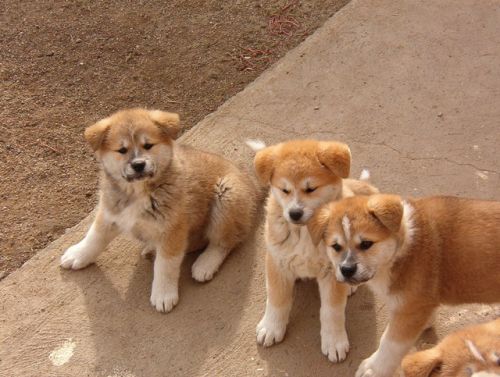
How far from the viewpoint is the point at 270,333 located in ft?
14.5

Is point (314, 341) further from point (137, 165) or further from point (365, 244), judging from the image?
point (137, 165)

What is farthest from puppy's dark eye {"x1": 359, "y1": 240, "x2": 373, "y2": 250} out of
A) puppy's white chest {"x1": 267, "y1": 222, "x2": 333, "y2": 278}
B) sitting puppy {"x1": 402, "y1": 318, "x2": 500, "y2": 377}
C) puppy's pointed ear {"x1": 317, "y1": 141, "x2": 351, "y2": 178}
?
sitting puppy {"x1": 402, "y1": 318, "x2": 500, "y2": 377}

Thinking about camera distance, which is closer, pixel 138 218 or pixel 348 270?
pixel 348 270

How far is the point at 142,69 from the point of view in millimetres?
6852

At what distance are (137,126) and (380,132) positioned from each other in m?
2.52

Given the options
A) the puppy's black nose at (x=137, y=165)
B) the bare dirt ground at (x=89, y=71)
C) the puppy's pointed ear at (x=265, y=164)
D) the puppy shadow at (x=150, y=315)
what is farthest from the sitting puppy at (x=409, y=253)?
the bare dirt ground at (x=89, y=71)

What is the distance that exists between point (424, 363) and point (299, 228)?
129 cm

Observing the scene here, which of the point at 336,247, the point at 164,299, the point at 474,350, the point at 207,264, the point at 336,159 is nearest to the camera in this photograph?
the point at 474,350

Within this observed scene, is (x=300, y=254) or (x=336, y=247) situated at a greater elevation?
(x=336, y=247)

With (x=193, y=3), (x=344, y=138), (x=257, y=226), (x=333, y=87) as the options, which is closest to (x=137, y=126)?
(x=257, y=226)

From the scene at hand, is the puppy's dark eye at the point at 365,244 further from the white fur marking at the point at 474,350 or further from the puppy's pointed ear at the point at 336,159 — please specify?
the white fur marking at the point at 474,350

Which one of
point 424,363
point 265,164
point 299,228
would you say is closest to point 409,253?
point 299,228

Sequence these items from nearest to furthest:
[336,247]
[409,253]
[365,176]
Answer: [336,247] → [409,253] → [365,176]

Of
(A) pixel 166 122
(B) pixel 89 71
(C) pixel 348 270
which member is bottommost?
(B) pixel 89 71
